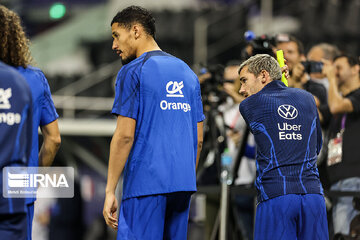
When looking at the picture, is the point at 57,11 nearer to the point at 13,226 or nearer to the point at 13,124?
the point at 13,124

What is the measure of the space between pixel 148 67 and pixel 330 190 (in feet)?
8.26

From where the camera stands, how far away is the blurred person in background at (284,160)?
3719mm

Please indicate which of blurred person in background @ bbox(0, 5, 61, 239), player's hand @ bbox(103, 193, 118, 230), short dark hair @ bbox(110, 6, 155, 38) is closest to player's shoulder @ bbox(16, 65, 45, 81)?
blurred person in background @ bbox(0, 5, 61, 239)

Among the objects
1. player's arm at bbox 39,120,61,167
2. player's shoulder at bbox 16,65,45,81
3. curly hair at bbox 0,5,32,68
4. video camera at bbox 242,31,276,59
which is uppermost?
video camera at bbox 242,31,276,59

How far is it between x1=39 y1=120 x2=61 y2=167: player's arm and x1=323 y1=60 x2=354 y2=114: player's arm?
8.55 feet

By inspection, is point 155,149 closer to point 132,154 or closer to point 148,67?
point 132,154

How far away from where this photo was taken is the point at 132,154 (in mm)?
3449

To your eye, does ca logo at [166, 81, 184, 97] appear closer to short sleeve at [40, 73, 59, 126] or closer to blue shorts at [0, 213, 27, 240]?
short sleeve at [40, 73, 59, 126]

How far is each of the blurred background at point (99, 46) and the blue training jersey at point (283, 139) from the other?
19.4ft

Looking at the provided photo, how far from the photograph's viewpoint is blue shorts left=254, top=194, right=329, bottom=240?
371cm

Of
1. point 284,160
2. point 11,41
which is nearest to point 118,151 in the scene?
point 11,41

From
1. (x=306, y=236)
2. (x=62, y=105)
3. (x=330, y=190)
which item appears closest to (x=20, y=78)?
(x=306, y=236)

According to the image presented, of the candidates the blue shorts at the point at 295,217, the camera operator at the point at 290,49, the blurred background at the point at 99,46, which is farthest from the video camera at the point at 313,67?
the blurred background at the point at 99,46

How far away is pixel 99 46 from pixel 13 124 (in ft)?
39.0
